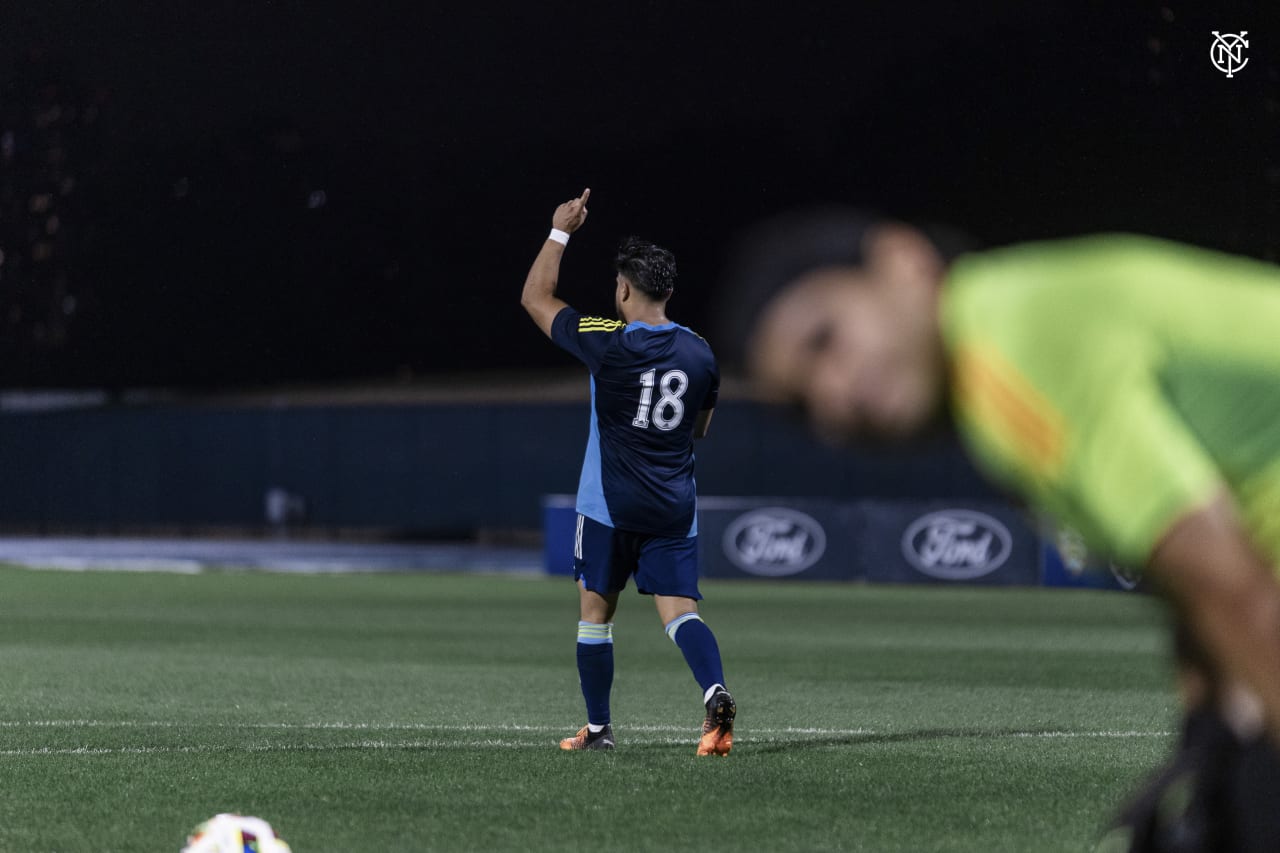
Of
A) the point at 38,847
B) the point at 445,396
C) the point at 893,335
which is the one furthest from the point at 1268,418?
the point at 445,396

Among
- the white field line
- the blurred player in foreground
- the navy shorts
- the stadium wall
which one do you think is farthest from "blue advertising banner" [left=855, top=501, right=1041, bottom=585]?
the blurred player in foreground

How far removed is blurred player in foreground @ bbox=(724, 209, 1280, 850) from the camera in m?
2.46

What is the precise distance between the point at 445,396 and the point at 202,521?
24.0ft

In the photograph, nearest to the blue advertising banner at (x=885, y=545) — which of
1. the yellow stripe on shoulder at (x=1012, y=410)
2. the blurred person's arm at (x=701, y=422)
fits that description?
the blurred person's arm at (x=701, y=422)

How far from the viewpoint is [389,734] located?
967cm

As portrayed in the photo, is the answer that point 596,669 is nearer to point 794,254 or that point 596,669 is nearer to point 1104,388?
point 794,254

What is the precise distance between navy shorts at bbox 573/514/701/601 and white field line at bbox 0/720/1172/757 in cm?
85

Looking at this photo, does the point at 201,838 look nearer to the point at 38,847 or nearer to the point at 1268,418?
the point at 38,847

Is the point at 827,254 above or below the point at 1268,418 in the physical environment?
above

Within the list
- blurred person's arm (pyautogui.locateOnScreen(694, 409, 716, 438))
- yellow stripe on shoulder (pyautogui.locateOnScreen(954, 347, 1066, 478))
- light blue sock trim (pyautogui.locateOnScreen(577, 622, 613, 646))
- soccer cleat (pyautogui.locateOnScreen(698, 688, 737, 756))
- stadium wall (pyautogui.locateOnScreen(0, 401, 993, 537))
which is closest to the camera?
yellow stripe on shoulder (pyautogui.locateOnScreen(954, 347, 1066, 478))

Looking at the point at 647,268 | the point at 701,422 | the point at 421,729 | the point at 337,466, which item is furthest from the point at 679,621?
the point at 337,466

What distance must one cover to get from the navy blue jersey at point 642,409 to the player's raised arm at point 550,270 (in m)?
0.07

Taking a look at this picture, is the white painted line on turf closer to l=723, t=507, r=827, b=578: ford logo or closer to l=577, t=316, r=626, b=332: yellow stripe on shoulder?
l=577, t=316, r=626, b=332: yellow stripe on shoulder

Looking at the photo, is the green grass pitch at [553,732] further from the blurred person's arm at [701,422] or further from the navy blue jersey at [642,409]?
the blurred person's arm at [701,422]
